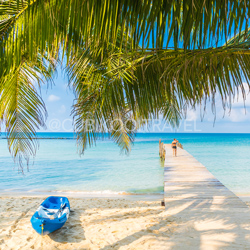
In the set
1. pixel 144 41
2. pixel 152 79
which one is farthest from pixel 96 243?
pixel 144 41

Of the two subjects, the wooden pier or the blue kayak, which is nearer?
the wooden pier

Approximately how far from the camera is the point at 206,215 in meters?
4.29

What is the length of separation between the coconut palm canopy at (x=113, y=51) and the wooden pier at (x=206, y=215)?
2.07m

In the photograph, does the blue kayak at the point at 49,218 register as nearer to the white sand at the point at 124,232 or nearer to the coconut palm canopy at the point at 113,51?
the white sand at the point at 124,232

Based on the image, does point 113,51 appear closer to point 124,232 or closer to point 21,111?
point 21,111

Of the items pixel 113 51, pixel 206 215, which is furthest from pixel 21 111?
pixel 206 215

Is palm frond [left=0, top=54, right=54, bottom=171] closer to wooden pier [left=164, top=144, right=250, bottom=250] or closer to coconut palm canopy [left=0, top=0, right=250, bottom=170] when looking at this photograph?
coconut palm canopy [left=0, top=0, right=250, bottom=170]

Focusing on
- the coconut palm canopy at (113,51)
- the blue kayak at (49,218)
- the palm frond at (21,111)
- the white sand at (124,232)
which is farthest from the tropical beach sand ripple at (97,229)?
the palm frond at (21,111)

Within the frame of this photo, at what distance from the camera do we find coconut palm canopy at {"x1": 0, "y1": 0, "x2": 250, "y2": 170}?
0.99 m

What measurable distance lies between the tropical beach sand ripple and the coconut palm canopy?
6.36 ft

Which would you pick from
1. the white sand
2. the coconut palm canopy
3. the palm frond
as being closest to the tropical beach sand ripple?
the white sand

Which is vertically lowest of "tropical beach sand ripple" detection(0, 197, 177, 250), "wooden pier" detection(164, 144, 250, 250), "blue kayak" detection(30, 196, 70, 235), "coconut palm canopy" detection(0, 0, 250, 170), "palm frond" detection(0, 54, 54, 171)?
"tropical beach sand ripple" detection(0, 197, 177, 250)

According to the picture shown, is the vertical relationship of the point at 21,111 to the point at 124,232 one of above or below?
above

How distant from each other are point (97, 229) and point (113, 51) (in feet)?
13.2
